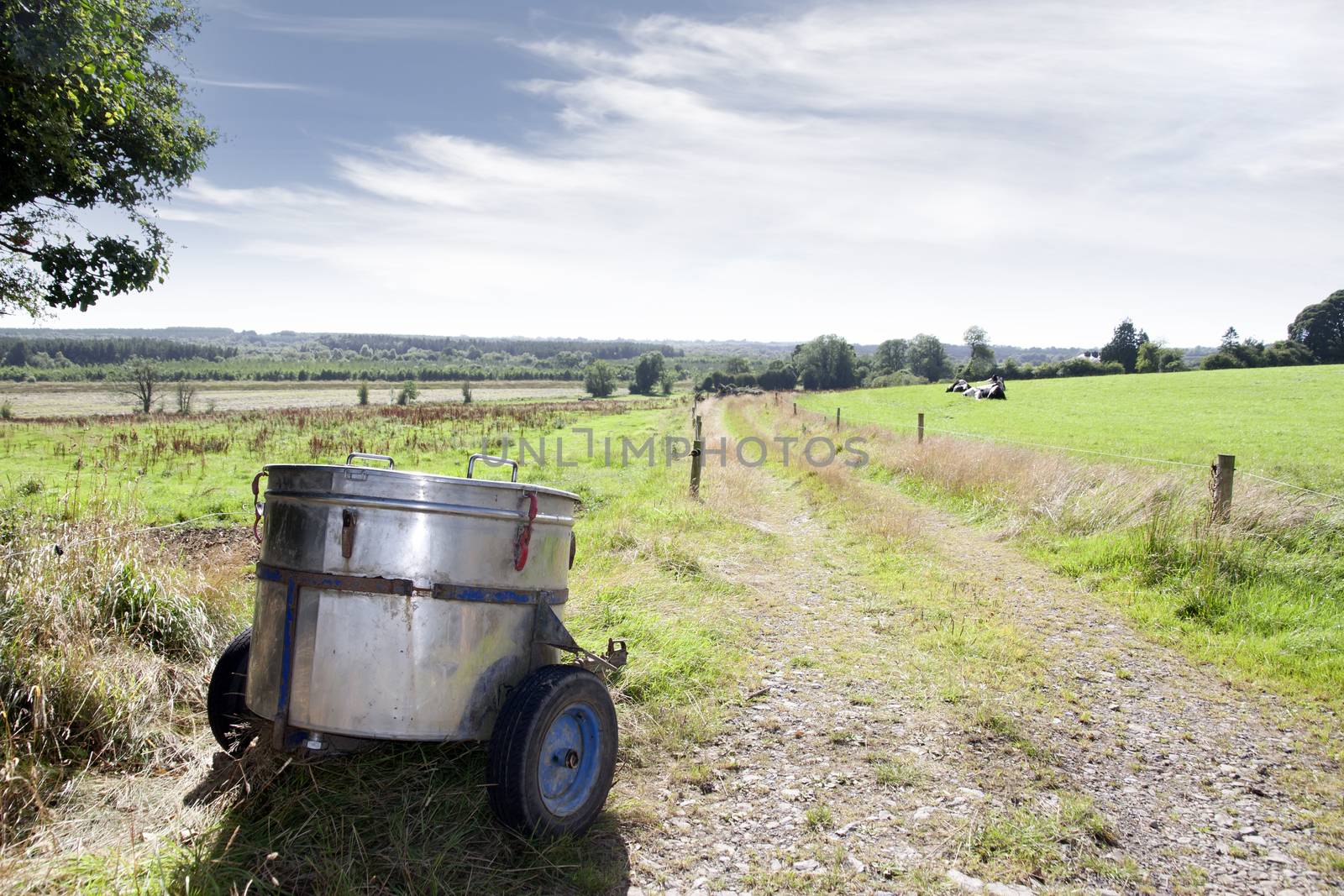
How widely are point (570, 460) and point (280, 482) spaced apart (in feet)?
69.6

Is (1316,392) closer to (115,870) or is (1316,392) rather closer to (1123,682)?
(1123,682)

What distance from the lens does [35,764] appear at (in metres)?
3.39

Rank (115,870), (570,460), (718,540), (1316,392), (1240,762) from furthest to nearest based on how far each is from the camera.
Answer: (1316,392) → (570,460) → (718,540) → (1240,762) → (115,870)

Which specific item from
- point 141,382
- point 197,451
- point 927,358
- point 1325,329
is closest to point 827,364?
point 927,358

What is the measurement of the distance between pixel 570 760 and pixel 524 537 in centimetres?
109

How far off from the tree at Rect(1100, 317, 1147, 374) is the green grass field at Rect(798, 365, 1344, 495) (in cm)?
4449

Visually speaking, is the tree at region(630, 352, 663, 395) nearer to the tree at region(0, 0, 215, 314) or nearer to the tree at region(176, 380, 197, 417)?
the tree at region(176, 380, 197, 417)

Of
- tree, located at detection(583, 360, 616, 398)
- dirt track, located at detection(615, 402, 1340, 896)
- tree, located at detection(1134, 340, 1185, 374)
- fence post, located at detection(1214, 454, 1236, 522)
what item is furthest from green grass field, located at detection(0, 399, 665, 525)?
tree, located at detection(583, 360, 616, 398)

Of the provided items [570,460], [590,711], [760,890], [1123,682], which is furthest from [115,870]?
[570,460]

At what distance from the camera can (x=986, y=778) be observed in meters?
4.20

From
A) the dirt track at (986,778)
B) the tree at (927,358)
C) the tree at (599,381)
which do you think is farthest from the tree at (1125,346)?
the dirt track at (986,778)

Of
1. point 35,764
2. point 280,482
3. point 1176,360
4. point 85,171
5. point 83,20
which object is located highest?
point 1176,360

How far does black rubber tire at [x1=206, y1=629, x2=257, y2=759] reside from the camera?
3.71 metres

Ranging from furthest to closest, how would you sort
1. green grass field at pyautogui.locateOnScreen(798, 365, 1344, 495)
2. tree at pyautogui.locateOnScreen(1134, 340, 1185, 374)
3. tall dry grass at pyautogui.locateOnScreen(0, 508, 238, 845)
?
tree at pyautogui.locateOnScreen(1134, 340, 1185, 374)
green grass field at pyautogui.locateOnScreen(798, 365, 1344, 495)
tall dry grass at pyautogui.locateOnScreen(0, 508, 238, 845)
